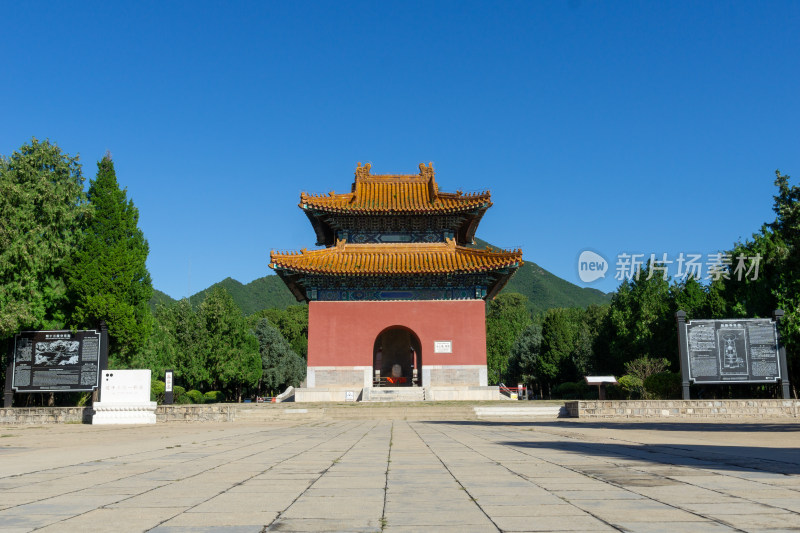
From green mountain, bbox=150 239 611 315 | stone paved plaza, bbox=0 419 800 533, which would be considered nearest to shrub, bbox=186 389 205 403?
stone paved plaza, bbox=0 419 800 533

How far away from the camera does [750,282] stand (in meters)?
28.2

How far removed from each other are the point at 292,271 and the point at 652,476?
21677mm

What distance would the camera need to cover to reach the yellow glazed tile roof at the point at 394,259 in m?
26.2

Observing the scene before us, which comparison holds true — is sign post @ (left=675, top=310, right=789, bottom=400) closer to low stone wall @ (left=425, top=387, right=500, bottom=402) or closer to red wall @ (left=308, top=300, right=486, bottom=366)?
low stone wall @ (left=425, top=387, right=500, bottom=402)

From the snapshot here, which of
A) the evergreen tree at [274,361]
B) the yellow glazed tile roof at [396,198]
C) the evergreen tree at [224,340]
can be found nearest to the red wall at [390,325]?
the yellow glazed tile roof at [396,198]

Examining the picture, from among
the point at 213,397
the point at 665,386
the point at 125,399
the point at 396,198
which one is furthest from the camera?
the point at 213,397

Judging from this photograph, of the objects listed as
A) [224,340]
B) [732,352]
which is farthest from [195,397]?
[732,352]

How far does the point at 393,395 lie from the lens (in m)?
25.5

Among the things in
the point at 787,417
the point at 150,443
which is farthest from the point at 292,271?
the point at 787,417

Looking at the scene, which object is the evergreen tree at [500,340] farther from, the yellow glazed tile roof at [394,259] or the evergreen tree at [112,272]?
the evergreen tree at [112,272]

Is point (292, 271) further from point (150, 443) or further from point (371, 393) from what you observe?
point (150, 443)

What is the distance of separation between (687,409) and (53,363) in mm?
19357

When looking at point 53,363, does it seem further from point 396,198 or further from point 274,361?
point 274,361

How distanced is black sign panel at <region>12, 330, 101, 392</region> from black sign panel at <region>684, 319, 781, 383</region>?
62.0ft
